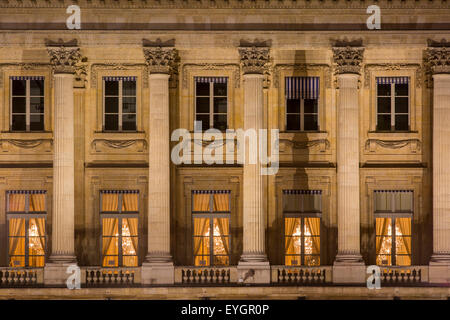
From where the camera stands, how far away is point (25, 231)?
36.2 meters

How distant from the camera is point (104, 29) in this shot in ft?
113

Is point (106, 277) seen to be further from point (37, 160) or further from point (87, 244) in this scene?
point (37, 160)

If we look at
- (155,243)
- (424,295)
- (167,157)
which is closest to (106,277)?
(155,243)

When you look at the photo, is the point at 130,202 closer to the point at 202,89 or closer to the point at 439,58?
the point at 202,89

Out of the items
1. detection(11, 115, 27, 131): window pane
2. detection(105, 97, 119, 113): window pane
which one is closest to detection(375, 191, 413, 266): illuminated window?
detection(105, 97, 119, 113): window pane

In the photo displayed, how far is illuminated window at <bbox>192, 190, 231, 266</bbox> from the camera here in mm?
36281

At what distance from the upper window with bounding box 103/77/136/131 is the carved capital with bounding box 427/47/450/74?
40.1 ft

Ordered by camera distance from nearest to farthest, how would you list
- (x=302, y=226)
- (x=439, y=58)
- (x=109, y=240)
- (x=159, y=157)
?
(x=439, y=58)
(x=159, y=157)
(x=109, y=240)
(x=302, y=226)

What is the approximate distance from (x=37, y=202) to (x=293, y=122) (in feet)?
37.2

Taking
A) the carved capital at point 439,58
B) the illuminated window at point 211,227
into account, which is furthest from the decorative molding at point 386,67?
the illuminated window at point 211,227

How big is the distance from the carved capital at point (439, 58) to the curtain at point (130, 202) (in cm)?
1332

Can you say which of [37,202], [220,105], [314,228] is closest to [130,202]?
[37,202]

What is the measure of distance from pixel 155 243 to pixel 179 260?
6.76ft

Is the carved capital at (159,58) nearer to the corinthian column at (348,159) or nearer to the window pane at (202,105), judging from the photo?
the window pane at (202,105)
